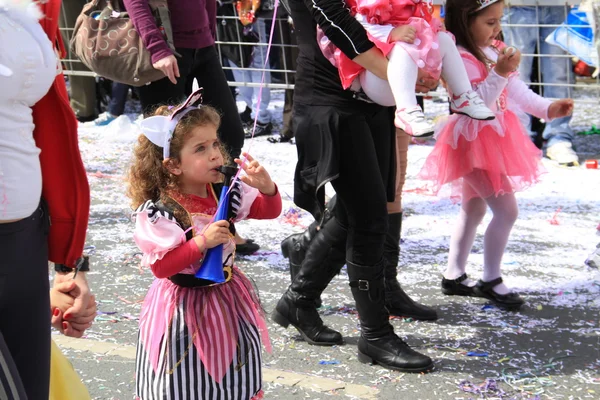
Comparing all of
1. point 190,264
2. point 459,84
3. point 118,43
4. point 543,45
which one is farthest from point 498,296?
point 543,45

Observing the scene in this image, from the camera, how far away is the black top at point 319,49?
3.42 metres

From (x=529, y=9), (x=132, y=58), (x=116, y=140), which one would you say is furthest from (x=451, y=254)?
(x=116, y=140)

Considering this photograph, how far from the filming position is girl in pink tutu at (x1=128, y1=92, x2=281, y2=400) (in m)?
2.81

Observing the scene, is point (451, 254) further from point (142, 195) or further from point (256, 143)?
point (256, 143)

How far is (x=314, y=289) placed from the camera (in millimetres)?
4059

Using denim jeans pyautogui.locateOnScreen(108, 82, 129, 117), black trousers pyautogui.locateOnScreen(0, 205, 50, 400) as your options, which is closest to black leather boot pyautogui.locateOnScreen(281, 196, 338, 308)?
black trousers pyautogui.locateOnScreen(0, 205, 50, 400)

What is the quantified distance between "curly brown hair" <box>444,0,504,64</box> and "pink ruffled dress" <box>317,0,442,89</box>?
55 cm

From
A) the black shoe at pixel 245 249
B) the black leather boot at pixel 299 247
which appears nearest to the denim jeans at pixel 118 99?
the black shoe at pixel 245 249

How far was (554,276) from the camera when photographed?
4.86m

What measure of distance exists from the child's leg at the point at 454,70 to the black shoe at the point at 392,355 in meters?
1.08

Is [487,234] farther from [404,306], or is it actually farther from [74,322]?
[74,322]

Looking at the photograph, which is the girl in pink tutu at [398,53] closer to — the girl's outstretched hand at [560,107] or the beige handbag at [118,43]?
the girl's outstretched hand at [560,107]

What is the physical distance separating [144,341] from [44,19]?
1.09m

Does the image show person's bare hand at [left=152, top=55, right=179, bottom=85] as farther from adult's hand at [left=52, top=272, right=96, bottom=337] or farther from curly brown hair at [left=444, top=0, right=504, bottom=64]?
adult's hand at [left=52, top=272, right=96, bottom=337]
